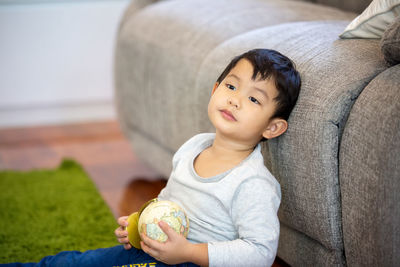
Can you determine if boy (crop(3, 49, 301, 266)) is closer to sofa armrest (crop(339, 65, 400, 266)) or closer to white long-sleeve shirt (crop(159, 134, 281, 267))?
white long-sleeve shirt (crop(159, 134, 281, 267))

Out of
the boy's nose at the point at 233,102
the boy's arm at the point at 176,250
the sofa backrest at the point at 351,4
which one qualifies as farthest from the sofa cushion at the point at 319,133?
the sofa backrest at the point at 351,4

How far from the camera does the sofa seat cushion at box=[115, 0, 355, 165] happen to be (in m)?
1.52

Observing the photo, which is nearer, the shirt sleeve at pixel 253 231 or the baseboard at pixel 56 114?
the shirt sleeve at pixel 253 231

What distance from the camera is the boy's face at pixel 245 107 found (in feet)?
3.43

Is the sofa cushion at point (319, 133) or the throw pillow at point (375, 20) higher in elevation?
the throw pillow at point (375, 20)

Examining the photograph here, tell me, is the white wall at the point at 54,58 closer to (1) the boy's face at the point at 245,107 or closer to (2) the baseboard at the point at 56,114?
(2) the baseboard at the point at 56,114

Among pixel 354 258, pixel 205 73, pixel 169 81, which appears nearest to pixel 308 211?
pixel 354 258

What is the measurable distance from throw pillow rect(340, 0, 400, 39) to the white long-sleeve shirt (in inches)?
13.5

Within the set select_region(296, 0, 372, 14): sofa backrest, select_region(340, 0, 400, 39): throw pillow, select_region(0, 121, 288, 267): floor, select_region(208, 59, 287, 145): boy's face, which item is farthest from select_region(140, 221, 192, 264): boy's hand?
select_region(296, 0, 372, 14): sofa backrest

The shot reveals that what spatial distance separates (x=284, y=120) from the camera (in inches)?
42.3

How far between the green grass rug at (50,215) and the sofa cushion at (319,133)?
22.7 inches

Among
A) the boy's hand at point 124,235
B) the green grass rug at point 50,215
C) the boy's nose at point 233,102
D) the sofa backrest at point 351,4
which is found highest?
the sofa backrest at point 351,4

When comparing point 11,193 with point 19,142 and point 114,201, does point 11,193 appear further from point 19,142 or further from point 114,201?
point 19,142

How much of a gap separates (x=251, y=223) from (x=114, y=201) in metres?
0.90
